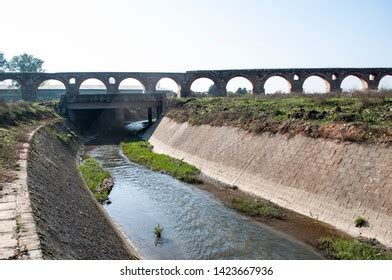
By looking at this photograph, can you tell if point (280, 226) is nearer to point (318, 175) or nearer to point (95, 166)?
point (318, 175)

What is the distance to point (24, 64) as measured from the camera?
103m

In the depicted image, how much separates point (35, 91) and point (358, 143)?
53.3 metres

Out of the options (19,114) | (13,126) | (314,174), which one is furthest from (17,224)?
(19,114)

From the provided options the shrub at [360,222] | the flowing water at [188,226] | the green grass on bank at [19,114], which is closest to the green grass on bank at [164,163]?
the flowing water at [188,226]

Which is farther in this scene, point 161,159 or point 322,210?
point 161,159

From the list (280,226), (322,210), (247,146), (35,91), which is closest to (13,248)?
(280,226)

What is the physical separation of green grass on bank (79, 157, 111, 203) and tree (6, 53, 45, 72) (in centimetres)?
8322

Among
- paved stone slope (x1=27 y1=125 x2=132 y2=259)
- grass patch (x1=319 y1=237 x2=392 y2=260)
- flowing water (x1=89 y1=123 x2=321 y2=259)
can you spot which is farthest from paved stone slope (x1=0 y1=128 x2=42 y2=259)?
grass patch (x1=319 y1=237 x2=392 y2=260)

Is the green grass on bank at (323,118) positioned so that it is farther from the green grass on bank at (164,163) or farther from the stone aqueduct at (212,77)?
the stone aqueduct at (212,77)

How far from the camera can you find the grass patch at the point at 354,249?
1297 cm

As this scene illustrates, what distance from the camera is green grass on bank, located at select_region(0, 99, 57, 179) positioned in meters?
18.2

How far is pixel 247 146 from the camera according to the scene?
26094mm

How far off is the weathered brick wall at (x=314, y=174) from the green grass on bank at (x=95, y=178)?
23.9 ft

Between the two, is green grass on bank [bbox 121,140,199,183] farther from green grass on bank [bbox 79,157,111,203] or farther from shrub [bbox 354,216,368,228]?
shrub [bbox 354,216,368,228]
